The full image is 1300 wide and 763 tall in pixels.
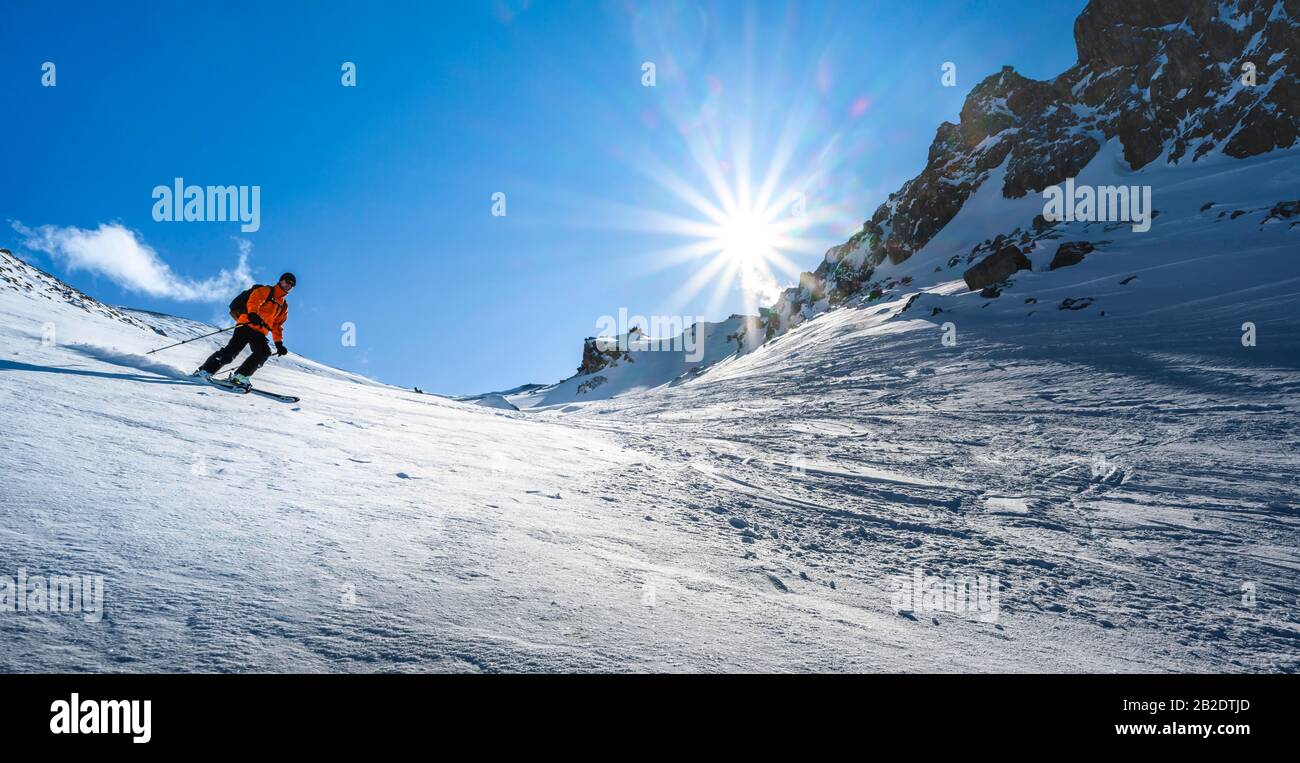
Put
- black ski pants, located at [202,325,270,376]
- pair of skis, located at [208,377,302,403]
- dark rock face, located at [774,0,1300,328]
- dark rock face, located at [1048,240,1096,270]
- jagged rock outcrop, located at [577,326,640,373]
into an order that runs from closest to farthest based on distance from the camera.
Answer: pair of skis, located at [208,377,302,403] < black ski pants, located at [202,325,270,376] < dark rock face, located at [1048,240,1096,270] < dark rock face, located at [774,0,1300,328] < jagged rock outcrop, located at [577,326,640,373]

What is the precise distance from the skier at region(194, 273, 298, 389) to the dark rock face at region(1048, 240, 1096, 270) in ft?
118

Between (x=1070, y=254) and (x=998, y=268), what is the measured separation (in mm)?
3896

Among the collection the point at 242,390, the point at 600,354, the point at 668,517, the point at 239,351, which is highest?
the point at 600,354

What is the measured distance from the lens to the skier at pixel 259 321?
361 inches

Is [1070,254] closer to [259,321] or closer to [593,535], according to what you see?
[593,535]

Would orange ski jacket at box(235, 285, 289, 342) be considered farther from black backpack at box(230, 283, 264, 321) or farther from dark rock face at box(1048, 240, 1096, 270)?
dark rock face at box(1048, 240, 1096, 270)

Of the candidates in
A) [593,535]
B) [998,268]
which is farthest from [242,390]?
[998,268]

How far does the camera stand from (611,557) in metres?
3.93

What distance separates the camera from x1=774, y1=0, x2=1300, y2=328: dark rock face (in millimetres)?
55750

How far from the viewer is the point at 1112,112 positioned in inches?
2744

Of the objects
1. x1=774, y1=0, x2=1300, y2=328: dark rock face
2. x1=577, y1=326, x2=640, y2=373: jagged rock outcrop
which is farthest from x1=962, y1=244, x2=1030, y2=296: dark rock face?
x1=577, y1=326, x2=640, y2=373: jagged rock outcrop

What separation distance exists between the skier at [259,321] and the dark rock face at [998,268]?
35.8 meters

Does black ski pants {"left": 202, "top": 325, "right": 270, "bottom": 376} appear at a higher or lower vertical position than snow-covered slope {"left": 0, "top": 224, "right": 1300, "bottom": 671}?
higher

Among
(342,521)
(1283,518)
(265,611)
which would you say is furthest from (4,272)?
(1283,518)
